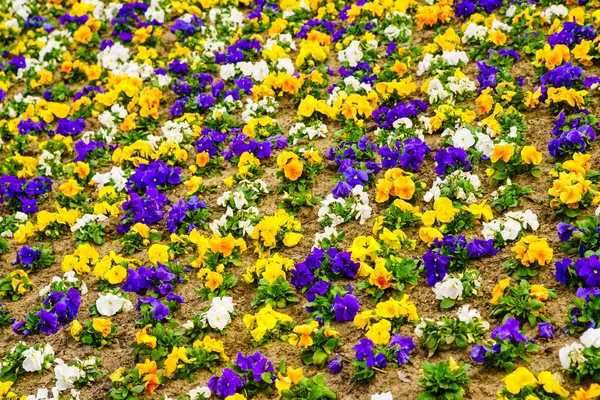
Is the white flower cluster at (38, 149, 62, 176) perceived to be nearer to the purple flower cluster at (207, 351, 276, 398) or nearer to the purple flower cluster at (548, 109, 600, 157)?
the purple flower cluster at (207, 351, 276, 398)

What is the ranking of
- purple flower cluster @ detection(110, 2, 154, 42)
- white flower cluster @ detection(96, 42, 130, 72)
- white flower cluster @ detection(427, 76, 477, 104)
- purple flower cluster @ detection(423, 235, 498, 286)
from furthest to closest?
1. purple flower cluster @ detection(110, 2, 154, 42)
2. white flower cluster @ detection(96, 42, 130, 72)
3. white flower cluster @ detection(427, 76, 477, 104)
4. purple flower cluster @ detection(423, 235, 498, 286)

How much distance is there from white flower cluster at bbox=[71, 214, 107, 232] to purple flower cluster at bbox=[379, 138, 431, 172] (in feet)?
9.45

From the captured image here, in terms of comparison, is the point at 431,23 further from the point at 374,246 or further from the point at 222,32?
the point at 374,246

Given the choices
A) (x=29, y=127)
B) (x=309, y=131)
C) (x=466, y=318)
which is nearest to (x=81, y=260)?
(x=309, y=131)

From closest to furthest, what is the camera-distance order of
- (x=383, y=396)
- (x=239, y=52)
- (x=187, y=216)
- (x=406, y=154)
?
(x=383, y=396) → (x=406, y=154) → (x=187, y=216) → (x=239, y=52)

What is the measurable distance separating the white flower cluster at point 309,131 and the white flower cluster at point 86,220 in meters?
2.14

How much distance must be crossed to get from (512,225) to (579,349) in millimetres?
1466

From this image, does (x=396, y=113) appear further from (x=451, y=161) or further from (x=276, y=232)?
(x=276, y=232)

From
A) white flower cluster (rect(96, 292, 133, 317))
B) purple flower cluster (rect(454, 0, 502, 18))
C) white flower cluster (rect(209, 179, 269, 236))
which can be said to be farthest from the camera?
purple flower cluster (rect(454, 0, 502, 18))

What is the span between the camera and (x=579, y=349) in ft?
14.4

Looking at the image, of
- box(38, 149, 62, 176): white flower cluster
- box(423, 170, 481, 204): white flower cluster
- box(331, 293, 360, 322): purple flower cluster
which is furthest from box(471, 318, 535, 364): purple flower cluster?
box(38, 149, 62, 176): white flower cluster

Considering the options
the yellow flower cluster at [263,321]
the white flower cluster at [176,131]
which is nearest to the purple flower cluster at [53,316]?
the yellow flower cluster at [263,321]

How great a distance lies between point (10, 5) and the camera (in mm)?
11984

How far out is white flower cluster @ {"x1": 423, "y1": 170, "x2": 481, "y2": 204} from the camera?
6.16 metres
